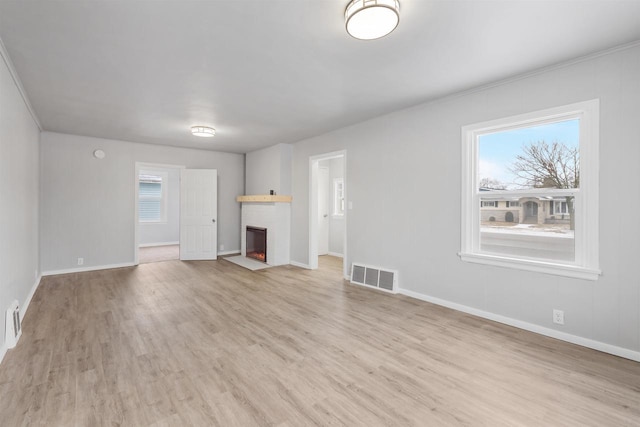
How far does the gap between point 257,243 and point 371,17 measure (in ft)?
18.4

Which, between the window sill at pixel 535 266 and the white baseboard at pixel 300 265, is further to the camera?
the white baseboard at pixel 300 265

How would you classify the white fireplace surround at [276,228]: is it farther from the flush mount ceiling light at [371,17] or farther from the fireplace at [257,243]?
the flush mount ceiling light at [371,17]

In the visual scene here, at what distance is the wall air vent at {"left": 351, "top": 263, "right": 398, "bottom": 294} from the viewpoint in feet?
13.8

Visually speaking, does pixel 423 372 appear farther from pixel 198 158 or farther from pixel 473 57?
pixel 198 158

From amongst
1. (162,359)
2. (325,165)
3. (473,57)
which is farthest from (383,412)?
(325,165)

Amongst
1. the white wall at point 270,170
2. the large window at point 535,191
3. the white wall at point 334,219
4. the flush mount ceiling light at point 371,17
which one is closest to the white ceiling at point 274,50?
the flush mount ceiling light at point 371,17

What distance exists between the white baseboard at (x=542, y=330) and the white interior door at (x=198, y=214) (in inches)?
190

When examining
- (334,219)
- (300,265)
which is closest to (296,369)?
(300,265)

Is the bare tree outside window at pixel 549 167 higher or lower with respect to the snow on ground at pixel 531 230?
higher

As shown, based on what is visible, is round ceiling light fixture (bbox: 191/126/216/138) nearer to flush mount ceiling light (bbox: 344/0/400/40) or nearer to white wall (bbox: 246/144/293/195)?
white wall (bbox: 246/144/293/195)

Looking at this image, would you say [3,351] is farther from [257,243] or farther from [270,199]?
[257,243]

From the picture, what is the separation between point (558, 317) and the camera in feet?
9.13

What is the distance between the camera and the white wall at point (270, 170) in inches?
245

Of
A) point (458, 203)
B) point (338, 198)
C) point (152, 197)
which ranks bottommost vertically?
point (458, 203)
